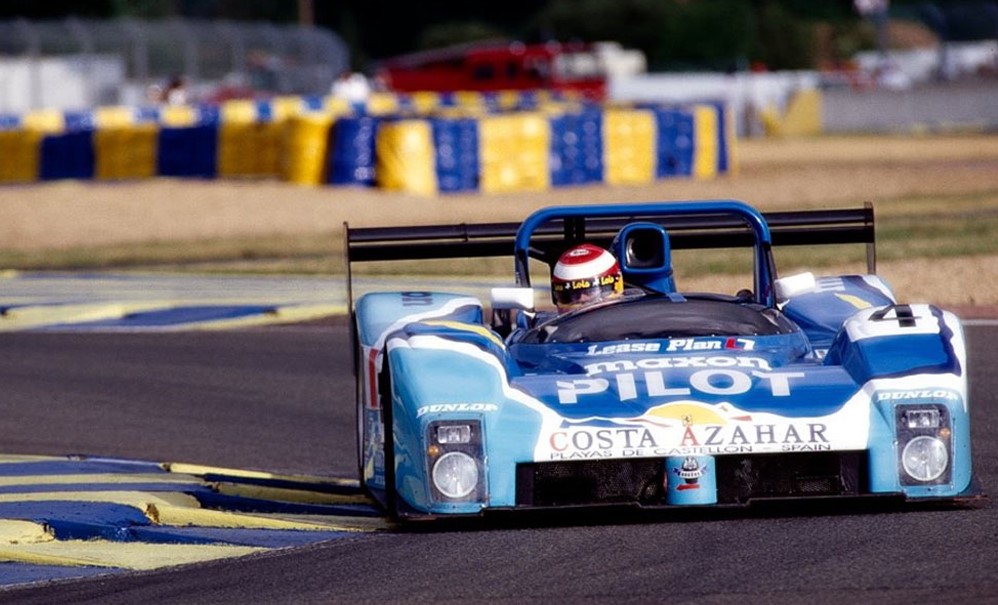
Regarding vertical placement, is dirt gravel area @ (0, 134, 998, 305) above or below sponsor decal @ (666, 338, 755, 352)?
below

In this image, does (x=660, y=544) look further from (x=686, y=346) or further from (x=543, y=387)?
(x=686, y=346)

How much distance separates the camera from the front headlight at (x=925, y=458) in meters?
6.29

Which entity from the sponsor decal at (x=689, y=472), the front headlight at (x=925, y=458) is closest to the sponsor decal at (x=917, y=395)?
the front headlight at (x=925, y=458)

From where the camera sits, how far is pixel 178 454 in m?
9.06

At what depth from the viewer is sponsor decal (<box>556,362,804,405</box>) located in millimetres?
6379

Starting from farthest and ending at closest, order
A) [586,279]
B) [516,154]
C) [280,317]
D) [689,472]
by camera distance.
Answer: [516,154] < [280,317] < [586,279] < [689,472]

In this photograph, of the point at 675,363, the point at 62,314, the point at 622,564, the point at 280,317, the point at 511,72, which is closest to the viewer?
the point at 622,564

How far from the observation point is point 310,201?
23984 mm

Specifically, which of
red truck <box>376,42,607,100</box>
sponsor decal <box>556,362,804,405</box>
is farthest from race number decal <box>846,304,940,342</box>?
red truck <box>376,42,607,100</box>

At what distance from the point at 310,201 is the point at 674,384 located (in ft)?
58.4

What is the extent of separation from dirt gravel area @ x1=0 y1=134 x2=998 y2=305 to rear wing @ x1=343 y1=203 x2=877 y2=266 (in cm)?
1223

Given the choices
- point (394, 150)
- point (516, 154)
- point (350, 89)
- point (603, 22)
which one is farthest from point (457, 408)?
point (603, 22)

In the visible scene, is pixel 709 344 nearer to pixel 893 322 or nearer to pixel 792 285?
pixel 893 322

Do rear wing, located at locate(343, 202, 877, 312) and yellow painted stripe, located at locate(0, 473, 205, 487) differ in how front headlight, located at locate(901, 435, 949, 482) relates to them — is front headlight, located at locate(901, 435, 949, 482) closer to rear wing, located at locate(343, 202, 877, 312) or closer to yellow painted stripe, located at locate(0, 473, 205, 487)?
rear wing, located at locate(343, 202, 877, 312)
